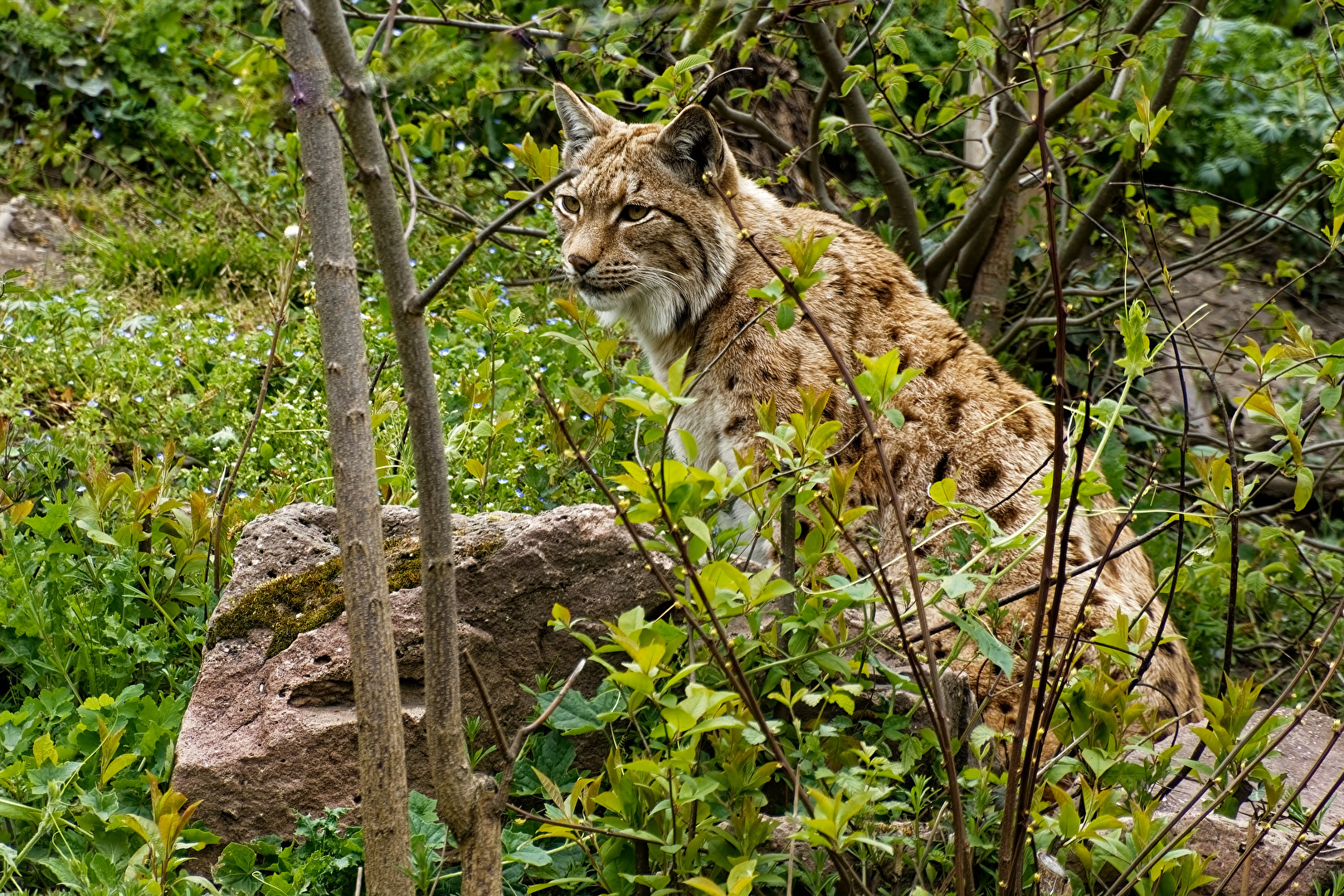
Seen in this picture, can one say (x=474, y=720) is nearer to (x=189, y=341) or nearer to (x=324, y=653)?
(x=324, y=653)

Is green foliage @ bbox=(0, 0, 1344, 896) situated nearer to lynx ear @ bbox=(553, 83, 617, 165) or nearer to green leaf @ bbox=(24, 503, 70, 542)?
green leaf @ bbox=(24, 503, 70, 542)

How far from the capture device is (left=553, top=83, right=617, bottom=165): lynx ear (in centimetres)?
510

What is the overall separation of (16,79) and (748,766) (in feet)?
26.5

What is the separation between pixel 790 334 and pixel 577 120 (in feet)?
4.21

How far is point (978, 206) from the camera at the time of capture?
602 centimetres

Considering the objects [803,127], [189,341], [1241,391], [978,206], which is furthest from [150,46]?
[1241,391]

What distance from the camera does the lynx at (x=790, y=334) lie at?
13.9ft

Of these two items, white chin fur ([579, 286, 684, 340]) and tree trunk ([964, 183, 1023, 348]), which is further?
tree trunk ([964, 183, 1023, 348])

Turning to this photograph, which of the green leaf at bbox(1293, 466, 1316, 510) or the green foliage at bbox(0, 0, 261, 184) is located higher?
the green foliage at bbox(0, 0, 261, 184)

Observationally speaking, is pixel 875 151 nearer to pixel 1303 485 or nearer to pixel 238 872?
pixel 1303 485

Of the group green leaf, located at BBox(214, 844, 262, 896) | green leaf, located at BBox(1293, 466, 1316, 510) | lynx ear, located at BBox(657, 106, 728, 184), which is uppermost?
lynx ear, located at BBox(657, 106, 728, 184)

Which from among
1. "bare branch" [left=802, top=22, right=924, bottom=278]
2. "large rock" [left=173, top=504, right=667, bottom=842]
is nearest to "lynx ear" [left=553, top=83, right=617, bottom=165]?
"bare branch" [left=802, top=22, right=924, bottom=278]

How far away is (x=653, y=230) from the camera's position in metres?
4.89

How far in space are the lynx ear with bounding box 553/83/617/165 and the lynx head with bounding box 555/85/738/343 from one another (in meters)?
0.10
